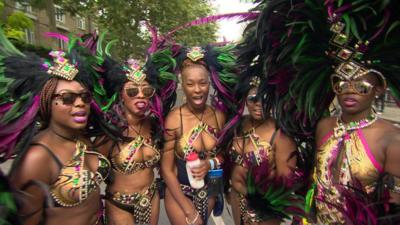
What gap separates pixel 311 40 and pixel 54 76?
194cm

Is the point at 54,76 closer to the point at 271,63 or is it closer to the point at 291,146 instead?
the point at 271,63

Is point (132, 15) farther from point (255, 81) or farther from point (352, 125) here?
point (352, 125)

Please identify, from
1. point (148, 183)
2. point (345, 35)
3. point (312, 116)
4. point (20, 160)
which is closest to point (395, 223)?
point (312, 116)

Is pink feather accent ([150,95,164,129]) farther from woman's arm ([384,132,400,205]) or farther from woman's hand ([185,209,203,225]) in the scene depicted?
woman's arm ([384,132,400,205])

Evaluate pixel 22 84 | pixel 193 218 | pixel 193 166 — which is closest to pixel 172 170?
pixel 193 166

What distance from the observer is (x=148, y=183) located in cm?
323

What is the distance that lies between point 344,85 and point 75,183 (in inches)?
80.1

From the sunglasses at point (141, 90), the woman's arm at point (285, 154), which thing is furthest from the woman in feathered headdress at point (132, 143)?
the woman's arm at point (285, 154)

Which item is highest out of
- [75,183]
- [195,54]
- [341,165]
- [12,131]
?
[195,54]

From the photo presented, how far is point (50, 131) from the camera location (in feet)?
7.95

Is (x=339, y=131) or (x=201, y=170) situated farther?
(x=201, y=170)

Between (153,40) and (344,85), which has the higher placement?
(153,40)

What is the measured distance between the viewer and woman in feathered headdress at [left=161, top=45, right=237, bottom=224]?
3.26 meters

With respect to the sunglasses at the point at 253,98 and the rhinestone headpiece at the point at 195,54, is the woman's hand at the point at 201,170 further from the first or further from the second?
the rhinestone headpiece at the point at 195,54
